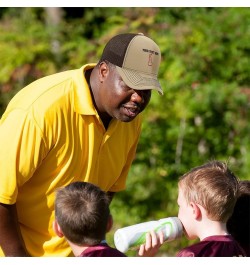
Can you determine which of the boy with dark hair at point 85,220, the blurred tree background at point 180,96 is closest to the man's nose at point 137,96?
the boy with dark hair at point 85,220

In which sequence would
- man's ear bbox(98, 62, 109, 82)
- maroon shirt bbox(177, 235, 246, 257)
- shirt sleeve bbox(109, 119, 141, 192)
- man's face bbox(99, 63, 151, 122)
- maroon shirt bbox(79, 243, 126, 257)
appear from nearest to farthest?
maroon shirt bbox(79, 243, 126, 257) → maroon shirt bbox(177, 235, 246, 257) → man's face bbox(99, 63, 151, 122) → man's ear bbox(98, 62, 109, 82) → shirt sleeve bbox(109, 119, 141, 192)

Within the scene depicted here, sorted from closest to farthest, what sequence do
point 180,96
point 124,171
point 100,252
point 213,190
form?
point 100,252
point 213,190
point 124,171
point 180,96

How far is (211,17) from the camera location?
8.44 m

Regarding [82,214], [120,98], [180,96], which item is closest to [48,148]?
[120,98]

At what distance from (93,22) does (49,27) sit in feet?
2.36

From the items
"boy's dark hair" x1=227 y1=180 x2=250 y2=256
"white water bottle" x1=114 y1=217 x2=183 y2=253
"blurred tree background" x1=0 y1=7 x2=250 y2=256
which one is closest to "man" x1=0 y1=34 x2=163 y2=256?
"white water bottle" x1=114 y1=217 x2=183 y2=253

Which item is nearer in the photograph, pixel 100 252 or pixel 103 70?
pixel 100 252

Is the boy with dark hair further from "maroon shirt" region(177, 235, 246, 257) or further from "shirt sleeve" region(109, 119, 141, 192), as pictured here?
"shirt sleeve" region(109, 119, 141, 192)

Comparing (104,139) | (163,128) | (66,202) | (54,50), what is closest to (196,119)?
(163,128)

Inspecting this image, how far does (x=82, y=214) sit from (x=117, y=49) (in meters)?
0.96

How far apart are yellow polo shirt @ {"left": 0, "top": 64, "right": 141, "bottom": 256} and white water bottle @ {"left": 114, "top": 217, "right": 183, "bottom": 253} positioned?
50 cm

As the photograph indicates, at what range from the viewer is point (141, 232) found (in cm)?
398

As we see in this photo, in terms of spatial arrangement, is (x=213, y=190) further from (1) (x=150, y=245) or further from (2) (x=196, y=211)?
(1) (x=150, y=245)

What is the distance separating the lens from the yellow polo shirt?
13.3 feet
